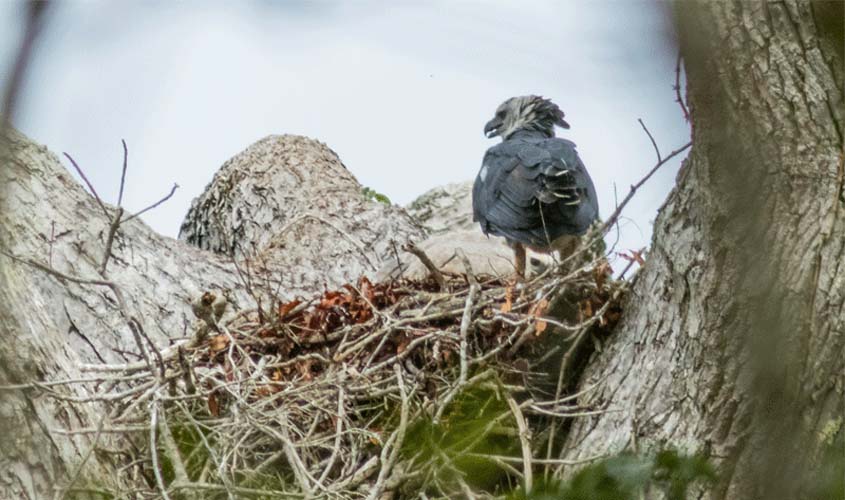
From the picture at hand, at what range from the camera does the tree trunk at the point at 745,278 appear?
70.0 inches

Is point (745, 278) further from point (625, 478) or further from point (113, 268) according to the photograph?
point (113, 268)

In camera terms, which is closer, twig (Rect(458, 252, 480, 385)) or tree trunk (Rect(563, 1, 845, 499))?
tree trunk (Rect(563, 1, 845, 499))

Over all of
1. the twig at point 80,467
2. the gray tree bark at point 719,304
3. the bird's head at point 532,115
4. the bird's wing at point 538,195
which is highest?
the bird's head at point 532,115

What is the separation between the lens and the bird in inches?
242

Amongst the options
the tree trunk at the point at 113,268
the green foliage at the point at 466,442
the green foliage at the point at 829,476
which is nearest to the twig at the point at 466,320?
the green foliage at the point at 466,442

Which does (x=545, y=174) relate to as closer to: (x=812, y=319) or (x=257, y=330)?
(x=257, y=330)

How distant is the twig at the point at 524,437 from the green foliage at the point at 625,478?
1752 millimetres

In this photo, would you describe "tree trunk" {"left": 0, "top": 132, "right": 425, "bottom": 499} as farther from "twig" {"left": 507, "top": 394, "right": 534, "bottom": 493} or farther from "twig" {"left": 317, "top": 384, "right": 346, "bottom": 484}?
"twig" {"left": 507, "top": 394, "right": 534, "bottom": 493}

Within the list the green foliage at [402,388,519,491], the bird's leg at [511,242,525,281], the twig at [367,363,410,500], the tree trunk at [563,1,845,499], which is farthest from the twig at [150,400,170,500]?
the bird's leg at [511,242,525,281]

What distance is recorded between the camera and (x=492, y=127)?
7.94 m

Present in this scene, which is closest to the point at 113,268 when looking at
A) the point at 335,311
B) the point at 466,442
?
the point at 335,311

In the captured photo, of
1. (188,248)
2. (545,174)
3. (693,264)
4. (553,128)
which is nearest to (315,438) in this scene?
(693,264)

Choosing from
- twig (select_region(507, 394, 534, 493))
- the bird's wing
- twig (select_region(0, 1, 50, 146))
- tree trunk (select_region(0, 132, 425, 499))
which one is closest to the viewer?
twig (select_region(0, 1, 50, 146))

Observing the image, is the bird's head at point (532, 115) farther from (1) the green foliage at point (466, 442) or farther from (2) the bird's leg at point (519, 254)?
(1) the green foliage at point (466, 442)
